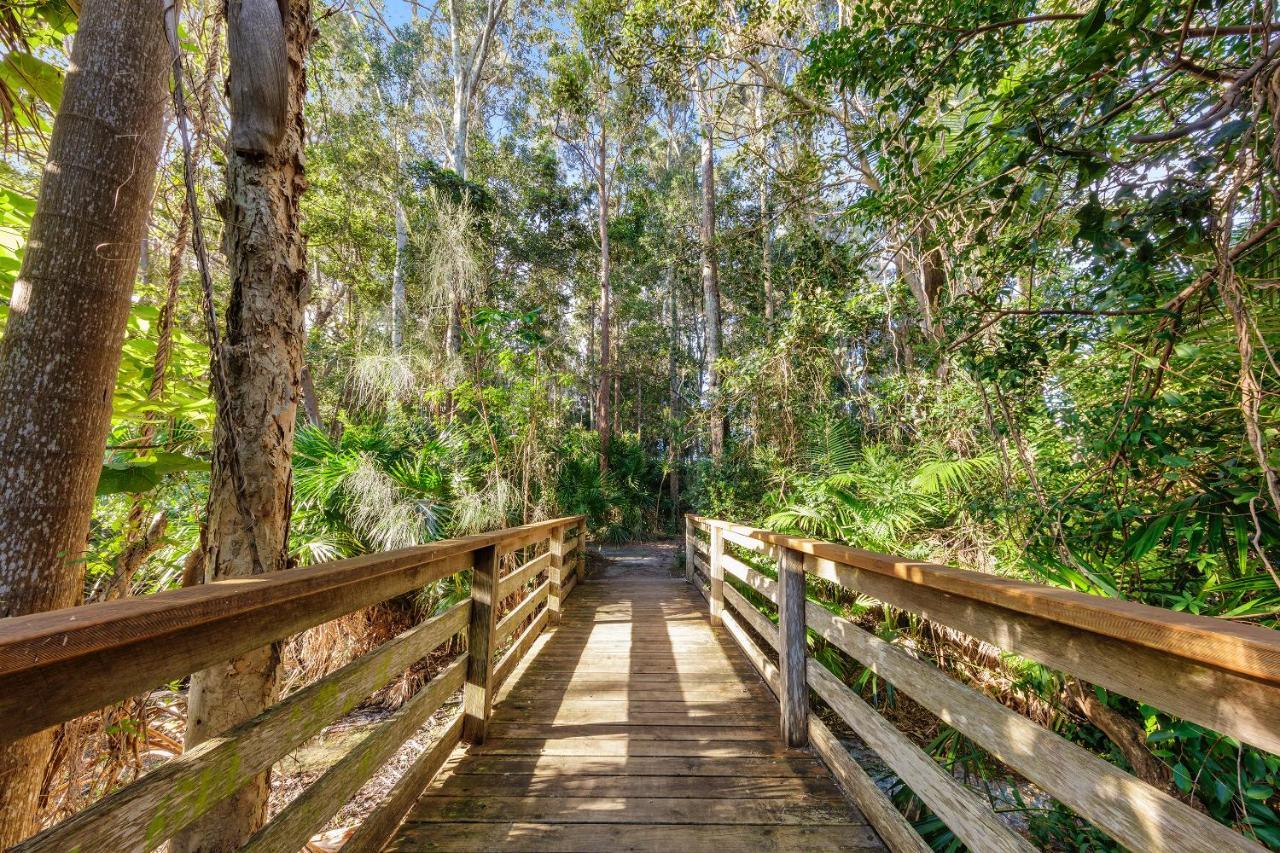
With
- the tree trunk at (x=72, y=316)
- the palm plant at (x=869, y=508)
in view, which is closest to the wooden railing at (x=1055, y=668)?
the palm plant at (x=869, y=508)

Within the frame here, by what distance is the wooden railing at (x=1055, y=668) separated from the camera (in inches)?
28.0

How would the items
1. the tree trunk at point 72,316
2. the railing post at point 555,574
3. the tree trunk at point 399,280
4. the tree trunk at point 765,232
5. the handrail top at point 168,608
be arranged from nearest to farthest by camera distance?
1. the handrail top at point 168,608
2. the tree trunk at point 72,316
3. the railing post at point 555,574
4. the tree trunk at point 765,232
5. the tree trunk at point 399,280

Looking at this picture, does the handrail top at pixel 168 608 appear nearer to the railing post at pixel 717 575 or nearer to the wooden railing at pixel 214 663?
the wooden railing at pixel 214 663

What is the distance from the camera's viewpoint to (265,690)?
1.40 metres

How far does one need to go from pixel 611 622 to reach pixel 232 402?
3710 mm

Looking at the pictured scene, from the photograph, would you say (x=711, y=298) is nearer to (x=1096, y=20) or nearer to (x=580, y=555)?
(x=580, y=555)

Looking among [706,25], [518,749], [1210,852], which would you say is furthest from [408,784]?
[706,25]

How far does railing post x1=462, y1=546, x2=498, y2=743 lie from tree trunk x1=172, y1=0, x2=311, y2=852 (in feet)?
3.06

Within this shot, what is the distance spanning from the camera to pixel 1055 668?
100 cm

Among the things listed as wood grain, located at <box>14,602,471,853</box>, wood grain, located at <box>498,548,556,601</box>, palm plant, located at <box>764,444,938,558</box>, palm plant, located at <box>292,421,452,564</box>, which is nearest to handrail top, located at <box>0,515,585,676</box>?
wood grain, located at <box>14,602,471,853</box>

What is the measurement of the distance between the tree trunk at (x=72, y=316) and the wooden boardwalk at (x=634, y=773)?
123 cm

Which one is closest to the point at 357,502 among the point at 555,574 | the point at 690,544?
the point at 555,574

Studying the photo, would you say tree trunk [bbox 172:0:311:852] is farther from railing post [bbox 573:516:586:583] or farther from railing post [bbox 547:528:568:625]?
railing post [bbox 573:516:586:583]

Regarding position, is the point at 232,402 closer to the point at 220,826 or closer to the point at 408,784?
the point at 220,826
